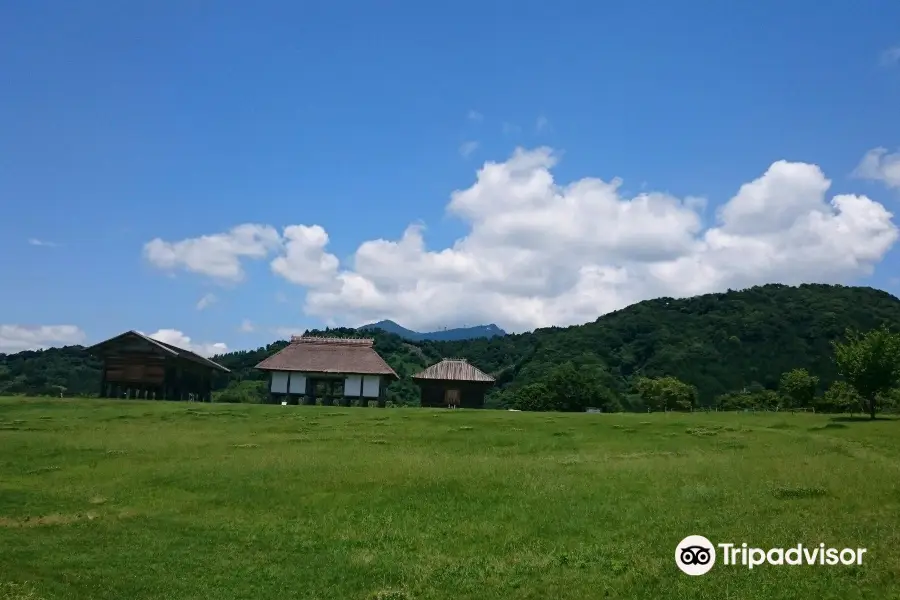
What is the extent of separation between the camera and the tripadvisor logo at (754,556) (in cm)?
1349

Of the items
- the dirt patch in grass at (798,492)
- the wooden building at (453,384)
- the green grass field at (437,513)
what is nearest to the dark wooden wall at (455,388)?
the wooden building at (453,384)

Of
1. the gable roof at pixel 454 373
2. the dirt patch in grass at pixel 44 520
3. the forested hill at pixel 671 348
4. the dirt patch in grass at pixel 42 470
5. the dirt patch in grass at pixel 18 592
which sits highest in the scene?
the forested hill at pixel 671 348

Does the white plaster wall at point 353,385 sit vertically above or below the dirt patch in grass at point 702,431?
above

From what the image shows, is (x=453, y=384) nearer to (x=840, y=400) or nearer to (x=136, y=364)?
(x=136, y=364)

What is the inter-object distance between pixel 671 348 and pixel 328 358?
4766cm

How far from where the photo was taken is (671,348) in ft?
301

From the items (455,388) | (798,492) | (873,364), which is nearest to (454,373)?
(455,388)

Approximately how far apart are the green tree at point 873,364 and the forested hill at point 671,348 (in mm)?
33998

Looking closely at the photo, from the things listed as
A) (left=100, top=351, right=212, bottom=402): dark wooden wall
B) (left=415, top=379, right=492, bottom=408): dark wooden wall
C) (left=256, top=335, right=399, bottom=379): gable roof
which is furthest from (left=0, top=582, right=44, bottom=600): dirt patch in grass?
(left=415, top=379, right=492, bottom=408): dark wooden wall

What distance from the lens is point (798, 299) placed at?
10431 cm

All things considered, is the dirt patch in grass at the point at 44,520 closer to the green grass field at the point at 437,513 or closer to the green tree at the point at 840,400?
the green grass field at the point at 437,513

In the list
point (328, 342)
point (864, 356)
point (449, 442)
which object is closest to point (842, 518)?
point (449, 442)

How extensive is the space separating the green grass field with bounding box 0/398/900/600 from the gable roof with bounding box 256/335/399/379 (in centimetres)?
2795

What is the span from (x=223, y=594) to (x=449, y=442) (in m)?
17.3
